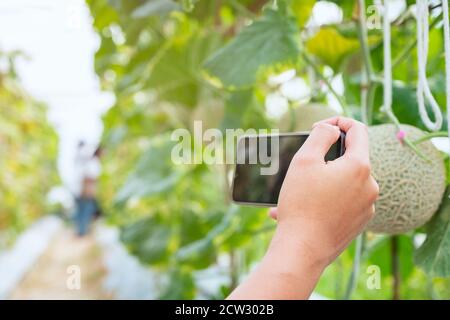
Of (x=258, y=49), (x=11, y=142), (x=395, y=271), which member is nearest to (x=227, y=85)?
(x=258, y=49)

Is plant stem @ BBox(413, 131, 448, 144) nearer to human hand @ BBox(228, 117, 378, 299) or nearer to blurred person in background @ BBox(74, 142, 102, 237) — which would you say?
human hand @ BBox(228, 117, 378, 299)

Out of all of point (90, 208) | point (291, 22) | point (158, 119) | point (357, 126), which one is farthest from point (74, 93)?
point (357, 126)

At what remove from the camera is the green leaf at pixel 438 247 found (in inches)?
21.4

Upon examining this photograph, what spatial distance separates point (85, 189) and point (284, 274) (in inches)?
189

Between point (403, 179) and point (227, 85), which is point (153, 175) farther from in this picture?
point (403, 179)

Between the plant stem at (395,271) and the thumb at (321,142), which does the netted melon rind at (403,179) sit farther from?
the plant stem at (395,271)

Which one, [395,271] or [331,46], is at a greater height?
[331,46]

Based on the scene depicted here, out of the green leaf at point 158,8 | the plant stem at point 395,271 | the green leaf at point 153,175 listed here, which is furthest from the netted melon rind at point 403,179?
the green leaf at point 153,175

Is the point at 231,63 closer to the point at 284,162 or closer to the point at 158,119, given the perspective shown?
the point at 284,162

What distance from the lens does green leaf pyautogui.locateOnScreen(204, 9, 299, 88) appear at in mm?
661

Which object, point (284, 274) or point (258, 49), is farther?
point (258, 49)

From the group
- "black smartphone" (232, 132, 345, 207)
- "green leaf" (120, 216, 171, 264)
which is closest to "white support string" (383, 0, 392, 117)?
Result: "black smartphone" (232, 132, 345, 207)

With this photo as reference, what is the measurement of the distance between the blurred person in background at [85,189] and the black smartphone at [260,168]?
4.33 metres

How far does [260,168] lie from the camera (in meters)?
0.55
